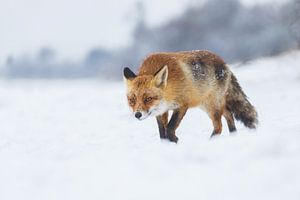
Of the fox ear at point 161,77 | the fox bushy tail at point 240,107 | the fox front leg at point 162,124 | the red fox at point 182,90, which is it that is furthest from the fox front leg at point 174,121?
the fox bushy tail at point 240,107

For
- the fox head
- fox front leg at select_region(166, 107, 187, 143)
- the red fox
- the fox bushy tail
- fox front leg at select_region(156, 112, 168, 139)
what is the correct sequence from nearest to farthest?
the fox head < the red fox < fox front leg at select_region(166, 107, 187, 143) < fox front leg at select_region(156, 112, 168, 139) < the fox bushy tail

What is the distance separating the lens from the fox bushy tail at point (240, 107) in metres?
10.1

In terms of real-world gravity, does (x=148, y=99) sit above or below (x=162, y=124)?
above

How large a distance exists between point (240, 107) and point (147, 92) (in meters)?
2.53

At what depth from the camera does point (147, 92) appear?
27.8ft

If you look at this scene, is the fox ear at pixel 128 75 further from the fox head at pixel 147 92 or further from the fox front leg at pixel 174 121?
the fox front leg at pixel 174 121

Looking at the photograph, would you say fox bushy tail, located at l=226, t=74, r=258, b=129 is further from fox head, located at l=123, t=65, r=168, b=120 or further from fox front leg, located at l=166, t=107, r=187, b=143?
fox head, located at l=123, t=65, r=168, b=120

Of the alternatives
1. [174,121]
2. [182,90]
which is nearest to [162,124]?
[174,121]

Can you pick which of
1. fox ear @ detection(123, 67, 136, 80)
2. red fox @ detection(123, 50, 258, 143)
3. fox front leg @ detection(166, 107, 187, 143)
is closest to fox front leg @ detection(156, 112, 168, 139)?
red fox @ detection(123, 50, 258, 143)

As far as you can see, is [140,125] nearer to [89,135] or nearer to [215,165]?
[89,135]

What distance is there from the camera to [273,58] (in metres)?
26.5

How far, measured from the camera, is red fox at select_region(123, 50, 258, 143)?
852 centimetres

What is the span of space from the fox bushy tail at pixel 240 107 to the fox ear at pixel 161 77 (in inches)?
81.8

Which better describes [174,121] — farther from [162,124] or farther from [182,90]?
[182,90]
